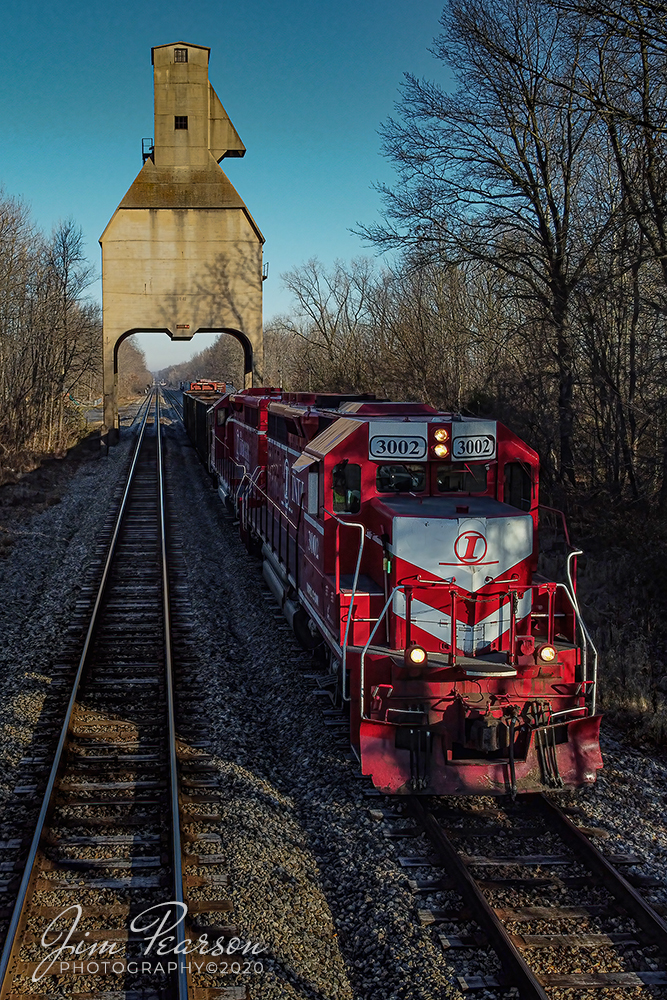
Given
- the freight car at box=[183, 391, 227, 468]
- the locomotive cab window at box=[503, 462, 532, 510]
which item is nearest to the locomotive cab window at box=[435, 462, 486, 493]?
the locomotive cab window at box=[503, 462, 532, 510]

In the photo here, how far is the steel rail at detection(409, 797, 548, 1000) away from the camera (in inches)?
204

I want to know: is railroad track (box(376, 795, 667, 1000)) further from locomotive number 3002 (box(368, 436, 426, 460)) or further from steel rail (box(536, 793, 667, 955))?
locomotive number 3002 (box(368, 436, 426, 460))

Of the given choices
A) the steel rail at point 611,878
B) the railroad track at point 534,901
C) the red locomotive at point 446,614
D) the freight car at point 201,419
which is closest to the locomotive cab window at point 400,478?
the red locomotive at point 446,614

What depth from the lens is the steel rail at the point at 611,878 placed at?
19.0 ft

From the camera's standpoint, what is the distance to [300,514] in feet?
37.1

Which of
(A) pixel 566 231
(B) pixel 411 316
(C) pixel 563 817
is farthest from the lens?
(B) pixel 411 316

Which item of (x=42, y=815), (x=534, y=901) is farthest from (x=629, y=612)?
(x=42, y=815)

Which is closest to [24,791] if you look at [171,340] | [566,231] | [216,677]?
[216,677]

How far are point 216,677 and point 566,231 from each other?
14.2 metres

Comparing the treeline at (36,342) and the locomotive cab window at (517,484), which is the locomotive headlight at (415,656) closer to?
the locomotive cab window at (517,484)

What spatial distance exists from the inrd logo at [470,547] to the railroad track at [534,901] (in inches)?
96.6

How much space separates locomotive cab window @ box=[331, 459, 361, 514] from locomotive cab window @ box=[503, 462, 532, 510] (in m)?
1.77

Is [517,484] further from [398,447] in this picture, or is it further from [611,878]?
[611,878]

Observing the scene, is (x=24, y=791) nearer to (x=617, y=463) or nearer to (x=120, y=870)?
(x=120, y=870)
